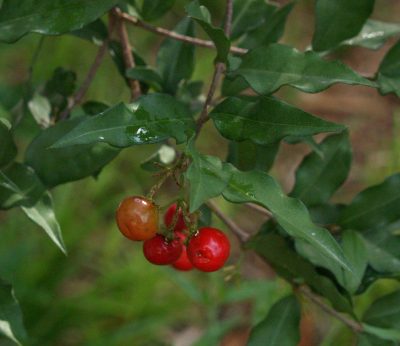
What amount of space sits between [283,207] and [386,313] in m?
0.48

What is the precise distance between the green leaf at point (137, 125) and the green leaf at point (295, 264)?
25 cm

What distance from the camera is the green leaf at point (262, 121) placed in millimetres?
902

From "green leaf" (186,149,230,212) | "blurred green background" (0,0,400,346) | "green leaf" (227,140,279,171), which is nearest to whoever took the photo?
"green leaf" (186,149,230,212)

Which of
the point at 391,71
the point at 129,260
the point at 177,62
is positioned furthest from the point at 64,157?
the point at 129,260

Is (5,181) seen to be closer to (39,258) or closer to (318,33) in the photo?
(318,33)

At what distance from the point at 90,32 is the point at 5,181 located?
0.32 metres

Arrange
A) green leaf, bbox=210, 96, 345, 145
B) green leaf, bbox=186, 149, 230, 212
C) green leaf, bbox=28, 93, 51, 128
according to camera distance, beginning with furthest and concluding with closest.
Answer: green leaf, bbox=28, 93, 51, 128 → green leaf, bbox=210, 96, 345, 145 → green leaf, bbox=186, 149, 230, 212

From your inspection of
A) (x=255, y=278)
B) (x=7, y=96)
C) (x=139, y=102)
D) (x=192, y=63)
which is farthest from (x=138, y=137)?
(x=255, y=278)

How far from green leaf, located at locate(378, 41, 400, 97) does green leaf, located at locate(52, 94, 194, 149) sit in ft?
1.07

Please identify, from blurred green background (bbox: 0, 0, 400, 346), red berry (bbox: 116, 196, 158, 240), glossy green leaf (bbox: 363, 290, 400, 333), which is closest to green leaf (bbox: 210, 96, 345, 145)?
red berry (bbox: 116, 196, 158, 240)

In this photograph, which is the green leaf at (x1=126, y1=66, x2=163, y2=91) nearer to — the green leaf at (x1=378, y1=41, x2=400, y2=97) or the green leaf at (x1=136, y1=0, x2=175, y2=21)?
the green leaf at (x1=136, y1=0, x2=175, y2=21)

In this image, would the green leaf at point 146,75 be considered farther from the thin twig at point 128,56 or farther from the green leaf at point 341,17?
the green leaf at point 341,17

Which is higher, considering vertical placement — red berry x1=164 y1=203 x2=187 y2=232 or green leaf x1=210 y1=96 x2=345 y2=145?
green leaf x1=210 y1=96 x2=345 y2=145

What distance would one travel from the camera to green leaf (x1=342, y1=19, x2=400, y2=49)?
1251 mm
